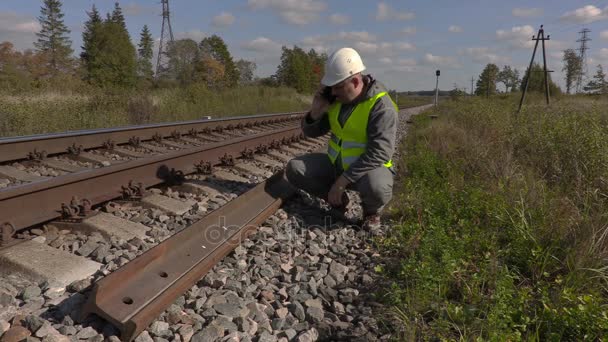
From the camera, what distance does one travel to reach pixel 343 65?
3592mm

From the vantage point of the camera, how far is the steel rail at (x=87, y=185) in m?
2.78

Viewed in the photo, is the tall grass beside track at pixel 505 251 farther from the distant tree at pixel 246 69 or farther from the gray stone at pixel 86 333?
the distant tree at pixel 246 69

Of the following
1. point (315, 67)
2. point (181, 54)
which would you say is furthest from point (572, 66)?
point (181, 54)

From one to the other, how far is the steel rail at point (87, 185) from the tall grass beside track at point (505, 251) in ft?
7.73

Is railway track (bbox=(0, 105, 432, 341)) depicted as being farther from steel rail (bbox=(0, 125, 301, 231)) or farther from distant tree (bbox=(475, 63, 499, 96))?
distant tree (bbox=(475, 63, 499, 96))

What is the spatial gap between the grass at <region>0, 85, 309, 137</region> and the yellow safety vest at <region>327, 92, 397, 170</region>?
6.10m

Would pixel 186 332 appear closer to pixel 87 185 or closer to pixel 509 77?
pixel 87 185

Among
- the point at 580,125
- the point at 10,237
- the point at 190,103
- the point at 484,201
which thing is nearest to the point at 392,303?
the point at 484,201

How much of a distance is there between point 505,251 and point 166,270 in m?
2.36

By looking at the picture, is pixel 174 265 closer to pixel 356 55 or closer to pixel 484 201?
pixel 356 55

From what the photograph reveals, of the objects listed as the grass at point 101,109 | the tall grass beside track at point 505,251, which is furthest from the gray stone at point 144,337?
the grass at point 101,109

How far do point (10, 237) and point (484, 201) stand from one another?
3.86 metres

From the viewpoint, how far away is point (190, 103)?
15.1m

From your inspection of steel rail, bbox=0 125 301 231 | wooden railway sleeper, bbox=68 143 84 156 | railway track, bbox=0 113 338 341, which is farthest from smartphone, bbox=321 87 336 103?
wooden railway sleeper, bbox=68 143 84 156
